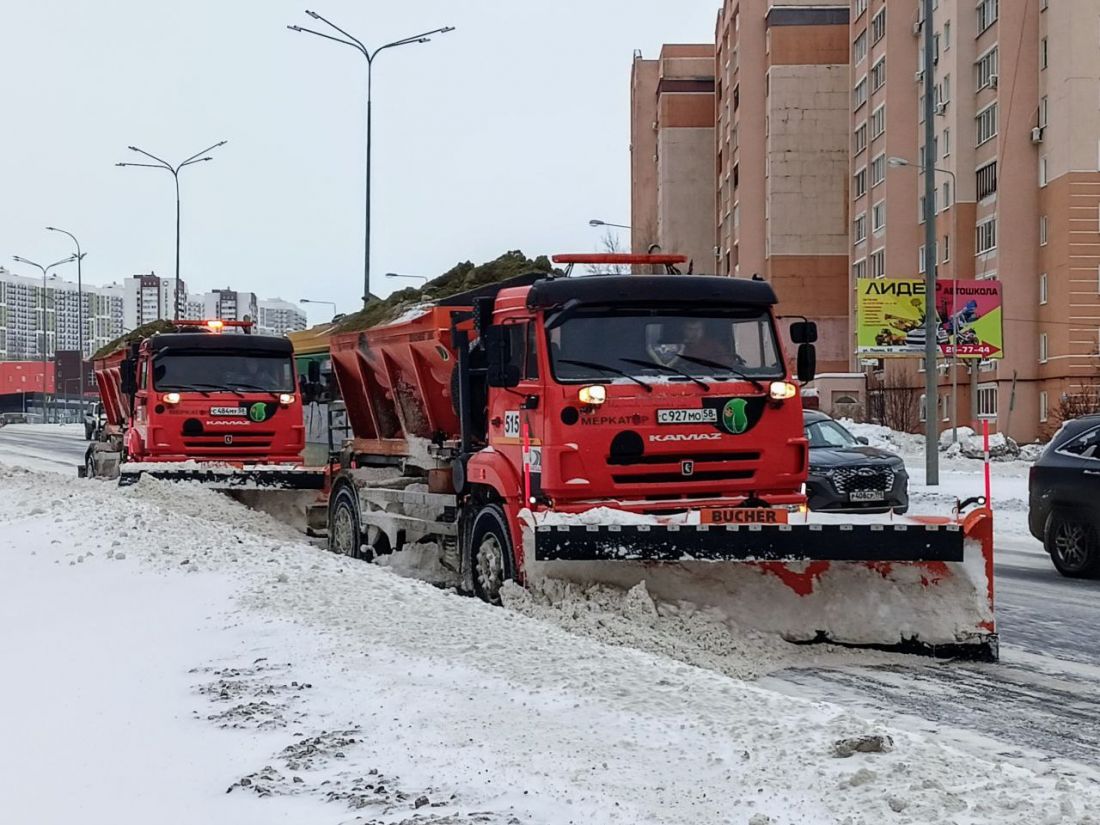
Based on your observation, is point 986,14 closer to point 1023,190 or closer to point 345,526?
point 1023,190

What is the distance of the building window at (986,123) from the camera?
48719 mm

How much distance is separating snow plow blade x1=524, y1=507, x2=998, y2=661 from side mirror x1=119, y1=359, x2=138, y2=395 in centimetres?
1196

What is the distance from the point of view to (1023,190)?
1869 inches

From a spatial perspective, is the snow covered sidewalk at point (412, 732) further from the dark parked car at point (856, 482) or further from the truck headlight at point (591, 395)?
the dark parked car at point (856, 482)

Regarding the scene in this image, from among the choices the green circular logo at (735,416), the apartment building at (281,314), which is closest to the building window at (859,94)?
the green circular logo at (735,416)

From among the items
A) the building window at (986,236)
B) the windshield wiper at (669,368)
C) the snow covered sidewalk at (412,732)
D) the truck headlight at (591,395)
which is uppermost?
the building window at (986,236)

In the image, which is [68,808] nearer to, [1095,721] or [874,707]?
[874,707]

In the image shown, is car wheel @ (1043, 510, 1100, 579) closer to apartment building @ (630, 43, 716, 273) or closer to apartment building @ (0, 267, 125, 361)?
apartment building @ (630, 43, 716, 273)

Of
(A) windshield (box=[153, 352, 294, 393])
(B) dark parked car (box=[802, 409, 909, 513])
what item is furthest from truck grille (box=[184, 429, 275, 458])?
(B) dark parked car (box=[802, 409, 909, 513])

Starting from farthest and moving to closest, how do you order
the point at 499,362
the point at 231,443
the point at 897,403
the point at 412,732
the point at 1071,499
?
the point at 897,403 < the point at 231,443 < the point at 1071,499 < the point at 499,362 < the point at 412,732

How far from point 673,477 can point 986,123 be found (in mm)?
44064

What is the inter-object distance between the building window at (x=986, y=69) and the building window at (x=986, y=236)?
4862 mm

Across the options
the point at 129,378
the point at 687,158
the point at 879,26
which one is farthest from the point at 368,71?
the point at 687,158

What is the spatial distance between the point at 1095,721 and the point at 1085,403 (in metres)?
36.1
